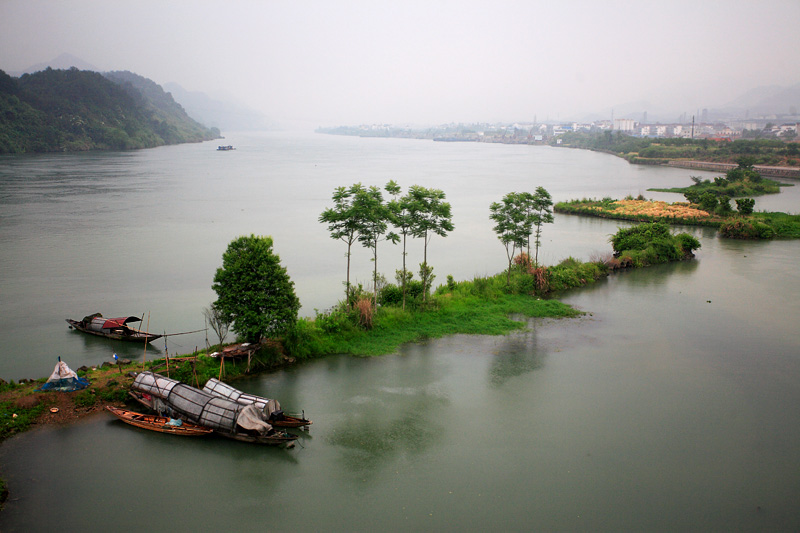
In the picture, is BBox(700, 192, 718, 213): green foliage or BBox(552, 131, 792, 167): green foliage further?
BBox(552, 131, 792, 167): green foliage

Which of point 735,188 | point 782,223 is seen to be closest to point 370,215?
point 782,223

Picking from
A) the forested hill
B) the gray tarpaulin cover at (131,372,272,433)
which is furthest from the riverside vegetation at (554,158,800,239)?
the forested hill

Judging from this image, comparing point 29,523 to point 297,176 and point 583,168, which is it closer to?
point 297,176

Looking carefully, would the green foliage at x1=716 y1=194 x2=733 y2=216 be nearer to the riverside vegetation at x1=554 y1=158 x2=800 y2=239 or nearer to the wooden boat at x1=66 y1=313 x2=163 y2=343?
the riverside vegetation at x1=554 y1=158 x2=800 y2=239

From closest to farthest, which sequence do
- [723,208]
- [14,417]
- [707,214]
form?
[14,417], [707,214], [723,208]

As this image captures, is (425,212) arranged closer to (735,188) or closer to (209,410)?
(209,410)

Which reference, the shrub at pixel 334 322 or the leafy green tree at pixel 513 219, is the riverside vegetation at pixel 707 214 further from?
the shrub at pixel 334 322
